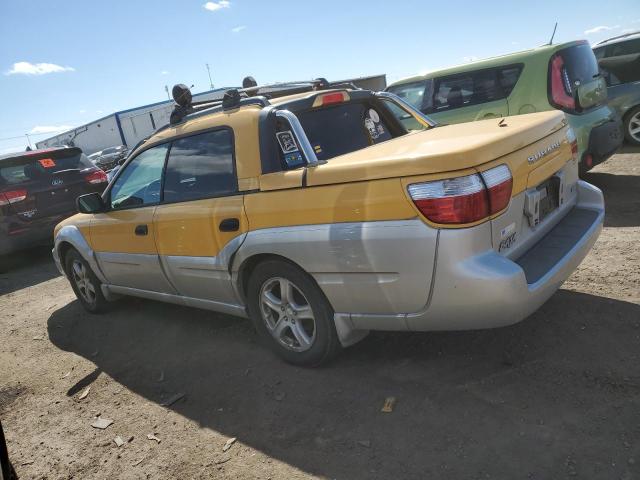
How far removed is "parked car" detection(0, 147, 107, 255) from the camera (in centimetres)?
759

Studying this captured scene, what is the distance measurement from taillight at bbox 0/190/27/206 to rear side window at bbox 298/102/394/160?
6.29 metres

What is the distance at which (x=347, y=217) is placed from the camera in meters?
2.62

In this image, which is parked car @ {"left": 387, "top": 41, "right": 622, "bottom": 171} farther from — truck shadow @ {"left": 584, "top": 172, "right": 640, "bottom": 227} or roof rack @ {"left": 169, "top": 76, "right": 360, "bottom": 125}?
roof rack @ {"left": 169, "top": 76, "right": 360, "bottom": 125}

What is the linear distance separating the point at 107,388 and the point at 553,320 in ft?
10.6

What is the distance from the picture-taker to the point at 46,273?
7.67 m

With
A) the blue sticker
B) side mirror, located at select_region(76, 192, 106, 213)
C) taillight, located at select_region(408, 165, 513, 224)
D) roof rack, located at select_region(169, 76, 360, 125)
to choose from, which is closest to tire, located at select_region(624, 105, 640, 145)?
roof rack, located at select_region(169, 76, 360, 125)

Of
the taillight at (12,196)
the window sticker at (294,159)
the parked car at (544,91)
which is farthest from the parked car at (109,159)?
the window sticker at (294,159)

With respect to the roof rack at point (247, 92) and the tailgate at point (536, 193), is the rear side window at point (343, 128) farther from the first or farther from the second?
the tailgate at point (536, 193)

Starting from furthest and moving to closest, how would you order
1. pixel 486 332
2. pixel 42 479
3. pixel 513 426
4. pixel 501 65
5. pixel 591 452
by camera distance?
pixel 501 65
pixel 486 332
pixel 42 479
pixel 513 426
pixel 591 452

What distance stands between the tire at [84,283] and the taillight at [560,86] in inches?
222

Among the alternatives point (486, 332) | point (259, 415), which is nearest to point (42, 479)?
point (259, 415)

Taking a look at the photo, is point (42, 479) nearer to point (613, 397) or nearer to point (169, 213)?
point (169, 213)

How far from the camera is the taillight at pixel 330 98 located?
11.1ft

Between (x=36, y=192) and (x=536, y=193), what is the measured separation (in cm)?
761
